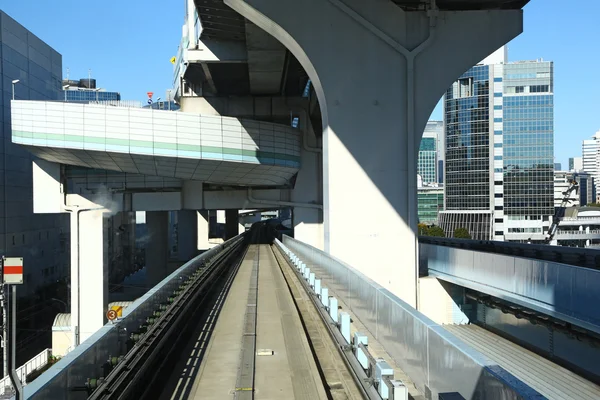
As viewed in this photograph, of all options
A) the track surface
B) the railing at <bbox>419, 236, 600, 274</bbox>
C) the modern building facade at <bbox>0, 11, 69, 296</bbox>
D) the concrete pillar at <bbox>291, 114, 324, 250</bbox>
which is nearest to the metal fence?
the track surface

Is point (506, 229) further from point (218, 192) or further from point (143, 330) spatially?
point (143, 330)

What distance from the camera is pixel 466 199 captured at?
258 ft

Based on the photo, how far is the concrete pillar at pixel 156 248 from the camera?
42.4 m

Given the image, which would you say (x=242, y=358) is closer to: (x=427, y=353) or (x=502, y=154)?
(x=427, y=353)

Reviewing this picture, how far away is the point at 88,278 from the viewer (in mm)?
31078

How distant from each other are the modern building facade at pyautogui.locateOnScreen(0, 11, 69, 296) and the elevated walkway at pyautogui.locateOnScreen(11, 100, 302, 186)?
7.81 m

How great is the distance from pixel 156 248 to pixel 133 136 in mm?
17112

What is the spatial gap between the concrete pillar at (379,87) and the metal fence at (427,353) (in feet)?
16.9

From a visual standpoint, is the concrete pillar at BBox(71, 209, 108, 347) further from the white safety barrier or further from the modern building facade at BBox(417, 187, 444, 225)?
the modern building facade at BBox(417, 187, 444, 225)

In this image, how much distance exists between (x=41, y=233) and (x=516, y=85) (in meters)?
65.6

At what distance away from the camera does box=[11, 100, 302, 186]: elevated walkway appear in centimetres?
2756

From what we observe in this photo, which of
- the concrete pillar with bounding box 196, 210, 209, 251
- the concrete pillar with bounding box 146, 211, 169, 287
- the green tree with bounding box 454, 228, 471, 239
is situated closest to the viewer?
the concrete pillar with bounding box 146, 211, 169, 287

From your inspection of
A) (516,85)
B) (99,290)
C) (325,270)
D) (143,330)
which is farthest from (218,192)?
(516,85)

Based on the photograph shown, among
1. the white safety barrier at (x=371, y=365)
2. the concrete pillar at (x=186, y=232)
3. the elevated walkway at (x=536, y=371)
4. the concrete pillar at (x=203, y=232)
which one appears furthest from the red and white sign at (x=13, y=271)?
the concrete pillar at (x=203, y=232)
